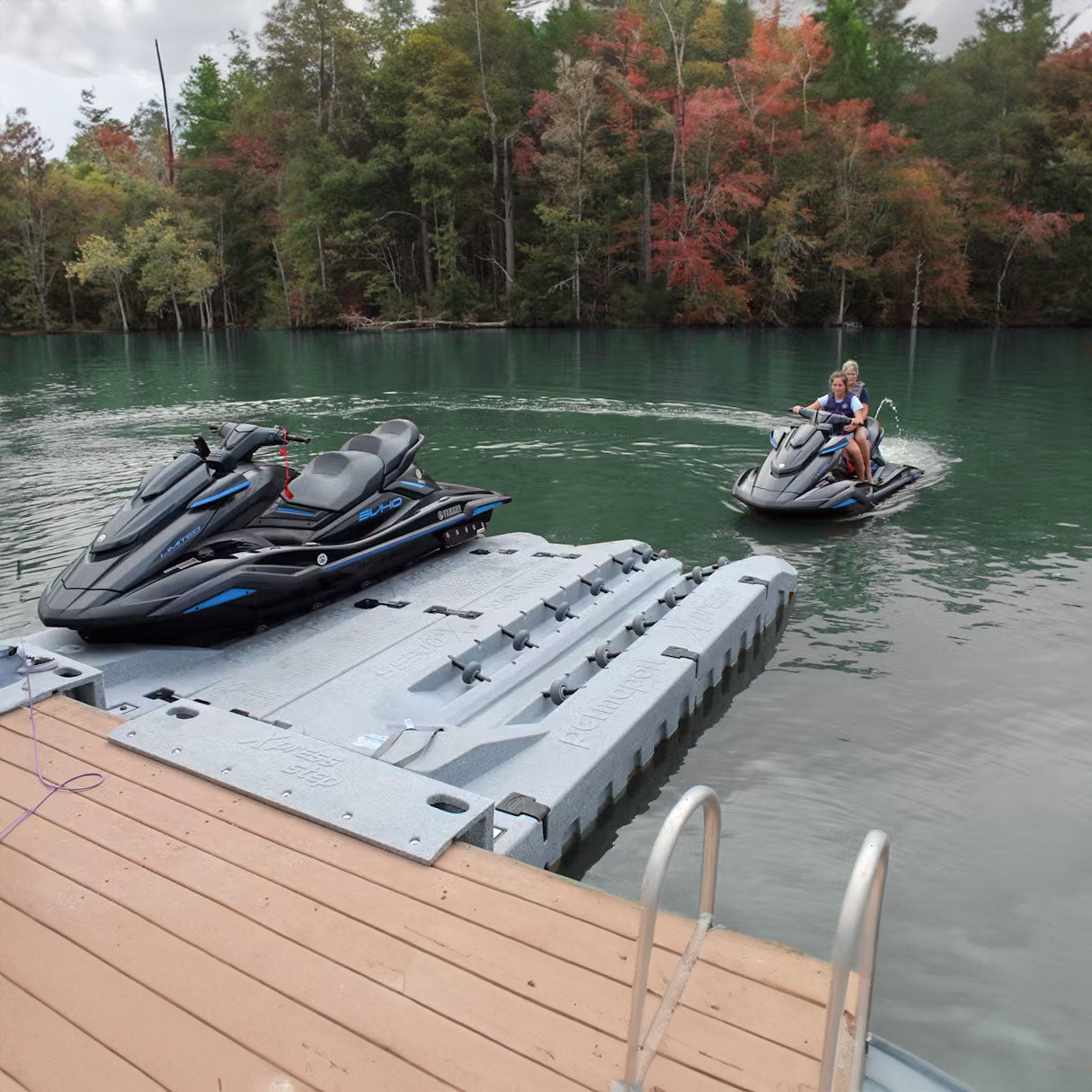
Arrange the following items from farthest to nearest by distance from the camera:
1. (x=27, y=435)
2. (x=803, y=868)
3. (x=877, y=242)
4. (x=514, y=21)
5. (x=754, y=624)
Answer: (x=514, y=21)
(x=877, y=242)
(x=27, y=435)
(x=754, y=624)
(x=803, y=868)

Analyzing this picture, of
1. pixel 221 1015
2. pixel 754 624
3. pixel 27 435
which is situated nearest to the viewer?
pixel 221 1015

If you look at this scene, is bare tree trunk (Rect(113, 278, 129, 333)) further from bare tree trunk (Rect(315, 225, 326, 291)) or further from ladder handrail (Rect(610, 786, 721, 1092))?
ladder handrail (Rect(610, 786, 721, 1092))

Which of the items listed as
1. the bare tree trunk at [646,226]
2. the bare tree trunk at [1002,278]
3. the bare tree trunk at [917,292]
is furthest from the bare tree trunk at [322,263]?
the bare tree trunk at [1002,278]

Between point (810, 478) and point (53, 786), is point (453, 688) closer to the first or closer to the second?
point (53, 786)

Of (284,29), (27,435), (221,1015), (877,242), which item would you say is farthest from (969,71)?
(221,1015)

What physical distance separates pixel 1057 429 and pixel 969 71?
30128mm

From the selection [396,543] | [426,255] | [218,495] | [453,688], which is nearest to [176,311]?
[426,255]

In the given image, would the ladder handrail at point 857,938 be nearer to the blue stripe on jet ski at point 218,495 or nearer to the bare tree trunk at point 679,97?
the blue stripe on jet ski at point 218,495

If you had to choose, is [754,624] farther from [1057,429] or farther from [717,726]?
[1057,429]

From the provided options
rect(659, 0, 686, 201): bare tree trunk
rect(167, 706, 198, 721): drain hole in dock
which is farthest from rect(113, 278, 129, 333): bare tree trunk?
rect(167, 706, 198, 721): drain hole in dock

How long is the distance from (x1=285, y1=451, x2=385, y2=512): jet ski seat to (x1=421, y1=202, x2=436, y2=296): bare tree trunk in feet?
111

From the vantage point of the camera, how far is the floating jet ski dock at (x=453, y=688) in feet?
10.2

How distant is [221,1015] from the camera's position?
83.7 inches

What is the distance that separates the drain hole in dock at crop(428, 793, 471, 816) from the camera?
2.89 m
